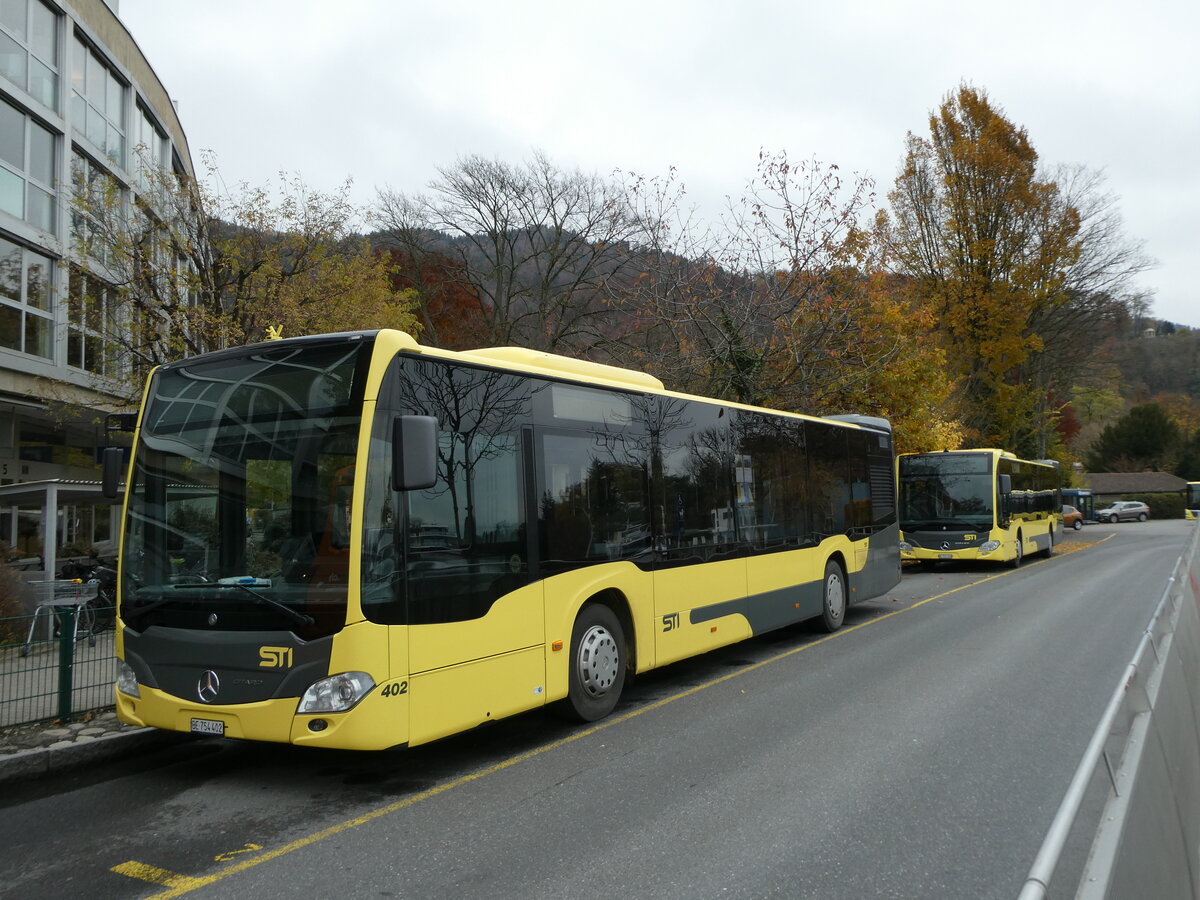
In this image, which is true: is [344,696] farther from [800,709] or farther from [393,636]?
[800,709]

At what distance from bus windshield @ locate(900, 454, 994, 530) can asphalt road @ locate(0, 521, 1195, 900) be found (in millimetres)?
13725

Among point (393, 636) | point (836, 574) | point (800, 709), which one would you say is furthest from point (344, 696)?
point (836, 574)

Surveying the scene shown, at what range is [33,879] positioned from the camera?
4367 millimetres

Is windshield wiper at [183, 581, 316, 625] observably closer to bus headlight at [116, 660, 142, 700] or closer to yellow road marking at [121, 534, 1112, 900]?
bus headlight at [116, 660, 142, 700]

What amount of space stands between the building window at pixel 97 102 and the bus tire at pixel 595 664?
738 inches

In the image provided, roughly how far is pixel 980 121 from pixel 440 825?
38.6 metres

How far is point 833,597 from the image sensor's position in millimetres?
12266

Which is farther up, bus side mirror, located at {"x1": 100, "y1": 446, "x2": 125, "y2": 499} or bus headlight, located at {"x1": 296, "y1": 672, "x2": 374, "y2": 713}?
bus side mirror, located at {"x1": 100, "y1": 446, "x2": 125, "y2": 499}

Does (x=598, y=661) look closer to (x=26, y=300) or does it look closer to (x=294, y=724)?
(x=294, y=724)

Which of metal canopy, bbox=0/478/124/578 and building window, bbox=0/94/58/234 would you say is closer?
metal canopy, bbox=0/478/124/578

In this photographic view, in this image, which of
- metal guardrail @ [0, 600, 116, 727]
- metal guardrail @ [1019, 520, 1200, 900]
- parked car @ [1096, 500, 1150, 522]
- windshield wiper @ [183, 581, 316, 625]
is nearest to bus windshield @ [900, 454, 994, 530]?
metal guardrail @ [1019, 520, 1200, 900]

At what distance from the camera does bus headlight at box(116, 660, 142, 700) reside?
6.03 m

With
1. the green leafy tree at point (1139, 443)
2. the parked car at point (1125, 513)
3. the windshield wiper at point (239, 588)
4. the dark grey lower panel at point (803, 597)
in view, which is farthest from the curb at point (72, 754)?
the green leafy tree at point (1139, 443)

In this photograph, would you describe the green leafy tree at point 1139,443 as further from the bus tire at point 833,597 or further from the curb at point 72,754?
the curb at point 72,754
